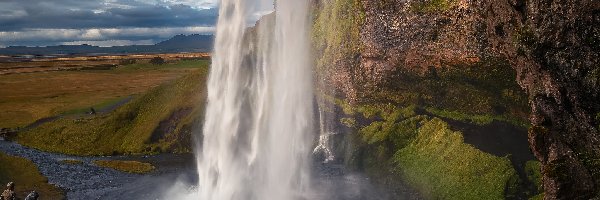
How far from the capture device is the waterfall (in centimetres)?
3609

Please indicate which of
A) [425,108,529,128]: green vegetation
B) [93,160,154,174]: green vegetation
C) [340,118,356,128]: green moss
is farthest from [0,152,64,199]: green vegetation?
[425,108,529,128]: green vegetation

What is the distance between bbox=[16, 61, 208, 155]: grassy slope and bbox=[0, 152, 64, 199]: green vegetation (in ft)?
23.0

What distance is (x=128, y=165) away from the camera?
4744 centimetres

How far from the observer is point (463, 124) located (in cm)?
3559

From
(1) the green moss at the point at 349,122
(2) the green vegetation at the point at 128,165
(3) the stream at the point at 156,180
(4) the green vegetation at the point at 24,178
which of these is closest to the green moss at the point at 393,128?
(1) the green moss at the point at 349,122

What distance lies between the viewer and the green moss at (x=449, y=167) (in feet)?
96.5

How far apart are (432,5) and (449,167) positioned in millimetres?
11125

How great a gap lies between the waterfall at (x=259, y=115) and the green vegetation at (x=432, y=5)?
12.0 m

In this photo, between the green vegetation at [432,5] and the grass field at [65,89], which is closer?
the green vegetation at [432,5]

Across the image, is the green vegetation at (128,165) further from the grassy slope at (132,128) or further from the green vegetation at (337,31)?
the green vegetation at (337,31)

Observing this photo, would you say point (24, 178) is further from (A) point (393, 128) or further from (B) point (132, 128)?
(A) point (393, 128)

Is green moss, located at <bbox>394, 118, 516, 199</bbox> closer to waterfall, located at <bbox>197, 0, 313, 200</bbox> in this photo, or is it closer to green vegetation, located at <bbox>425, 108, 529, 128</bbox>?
green vegetation, located at <bbox>425, 108, 529, 128</bbox>

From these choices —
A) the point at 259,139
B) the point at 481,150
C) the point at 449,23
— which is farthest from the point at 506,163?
the point at 259,139

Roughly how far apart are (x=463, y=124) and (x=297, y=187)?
12.6 m
